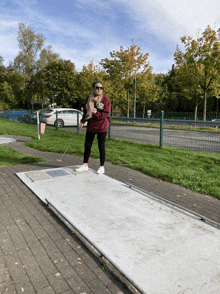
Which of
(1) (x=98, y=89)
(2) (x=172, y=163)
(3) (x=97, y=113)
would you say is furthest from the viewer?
(2) (x=172, y=163)

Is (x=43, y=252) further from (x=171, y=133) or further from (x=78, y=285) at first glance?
(x=171, y=133)

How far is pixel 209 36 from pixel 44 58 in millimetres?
32178

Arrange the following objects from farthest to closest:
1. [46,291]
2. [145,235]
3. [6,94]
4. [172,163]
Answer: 1. [6,94]
2. [172,163]
3. [145,235]
4. [46,291]

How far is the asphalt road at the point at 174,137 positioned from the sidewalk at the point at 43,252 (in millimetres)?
3515

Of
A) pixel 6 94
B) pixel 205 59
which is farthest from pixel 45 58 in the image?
pixel 205 59

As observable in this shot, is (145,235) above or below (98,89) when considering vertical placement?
below

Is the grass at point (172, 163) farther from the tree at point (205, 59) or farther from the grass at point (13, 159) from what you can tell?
the tree at point (205, 59)

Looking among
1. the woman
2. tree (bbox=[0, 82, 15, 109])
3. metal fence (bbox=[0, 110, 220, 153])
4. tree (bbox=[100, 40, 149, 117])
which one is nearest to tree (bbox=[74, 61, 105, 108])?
tree (bbox=[100, 40, 149, 117])

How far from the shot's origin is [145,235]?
2.63 metres

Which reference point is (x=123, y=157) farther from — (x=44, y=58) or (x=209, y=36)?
(x=44, y=58)

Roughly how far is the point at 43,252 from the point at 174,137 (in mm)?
6672

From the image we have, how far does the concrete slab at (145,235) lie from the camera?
1982 mm

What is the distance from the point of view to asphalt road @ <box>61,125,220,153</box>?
7199 millimetres

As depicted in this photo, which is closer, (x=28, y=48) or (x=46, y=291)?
(x=46, y=291)
